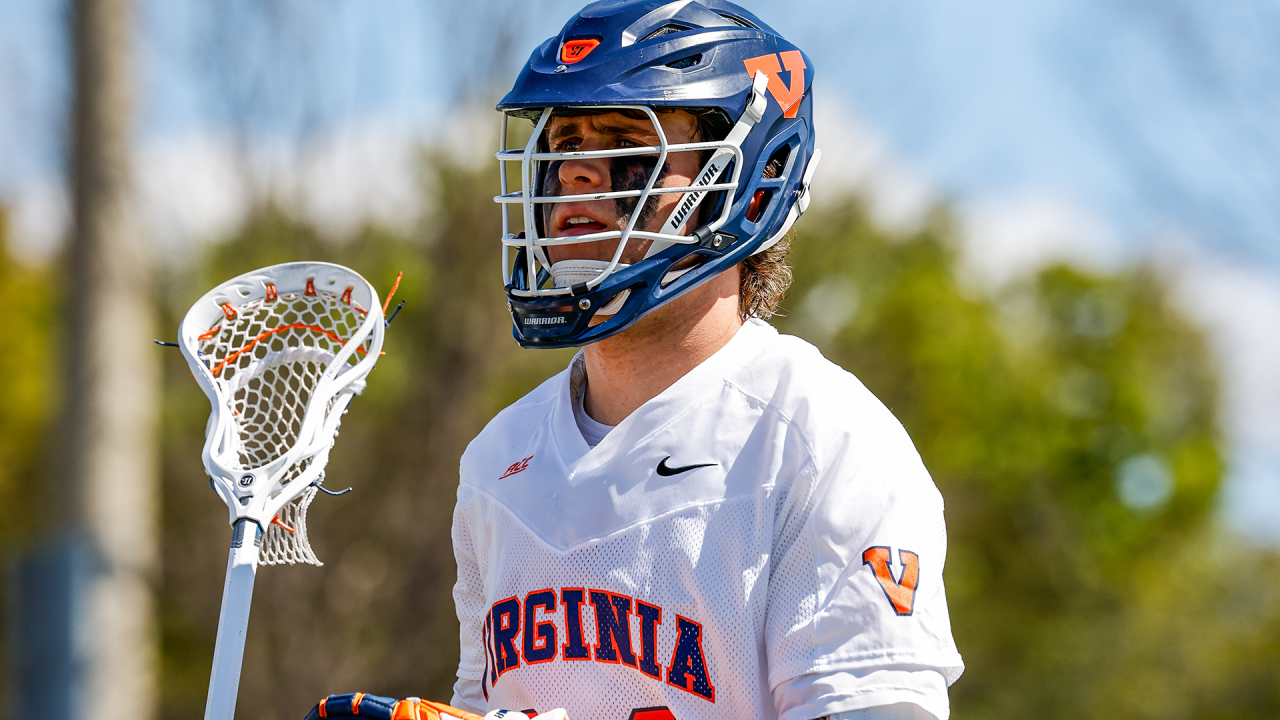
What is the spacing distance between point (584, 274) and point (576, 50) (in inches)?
18.0

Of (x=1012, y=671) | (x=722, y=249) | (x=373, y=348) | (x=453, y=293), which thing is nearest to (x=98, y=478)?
(x=453, y=293)

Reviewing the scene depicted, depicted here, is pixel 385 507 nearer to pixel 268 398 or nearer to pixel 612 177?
pixel 268 398

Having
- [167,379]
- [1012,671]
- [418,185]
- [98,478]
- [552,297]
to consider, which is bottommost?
[1012,671]

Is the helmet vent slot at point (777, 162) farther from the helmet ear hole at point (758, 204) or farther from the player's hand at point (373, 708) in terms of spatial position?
the player's hand at point (373, 708)

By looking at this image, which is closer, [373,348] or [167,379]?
[373,348]

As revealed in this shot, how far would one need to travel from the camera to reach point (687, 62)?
7.37 feet

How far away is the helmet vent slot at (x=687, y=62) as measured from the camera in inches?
87.9

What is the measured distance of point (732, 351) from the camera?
2.22 m

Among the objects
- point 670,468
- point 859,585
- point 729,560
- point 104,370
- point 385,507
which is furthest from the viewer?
point 385,507

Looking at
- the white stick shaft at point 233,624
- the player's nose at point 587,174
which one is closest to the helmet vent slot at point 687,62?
the player's nose at point 587,174

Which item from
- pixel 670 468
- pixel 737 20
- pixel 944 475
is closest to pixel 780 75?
pixel 737 20

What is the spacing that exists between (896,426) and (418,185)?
9.88m

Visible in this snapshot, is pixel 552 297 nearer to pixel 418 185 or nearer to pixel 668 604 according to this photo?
pixel 668 604

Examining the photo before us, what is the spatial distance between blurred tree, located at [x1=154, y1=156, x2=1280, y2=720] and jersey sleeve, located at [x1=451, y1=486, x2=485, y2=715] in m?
8.05
